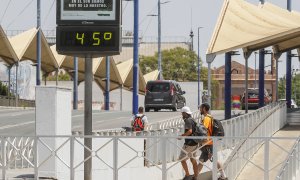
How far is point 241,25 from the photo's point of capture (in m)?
43.6

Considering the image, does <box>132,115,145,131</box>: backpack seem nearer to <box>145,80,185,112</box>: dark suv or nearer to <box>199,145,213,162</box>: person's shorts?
<box>199,145,213,162</box>: person's shorts

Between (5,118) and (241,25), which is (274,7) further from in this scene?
(5,118)

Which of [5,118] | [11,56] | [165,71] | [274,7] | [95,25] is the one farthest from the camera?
[165,71]

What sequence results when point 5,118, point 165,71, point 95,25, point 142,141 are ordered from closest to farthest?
1. point 95,25
2. point 142,141
3. point 5,118
4. point 165,71

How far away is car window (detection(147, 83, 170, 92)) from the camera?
57750mm

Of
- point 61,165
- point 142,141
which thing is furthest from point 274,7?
point 61,165

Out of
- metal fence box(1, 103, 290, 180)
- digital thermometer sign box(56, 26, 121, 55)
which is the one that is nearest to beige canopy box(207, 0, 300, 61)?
metal fence box(1, 103, 290, 180)

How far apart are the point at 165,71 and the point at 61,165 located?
124 metres

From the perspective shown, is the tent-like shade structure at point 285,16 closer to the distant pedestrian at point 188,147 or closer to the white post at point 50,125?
the distant pedestrian at point 188,147

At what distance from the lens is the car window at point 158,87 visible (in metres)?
57.8

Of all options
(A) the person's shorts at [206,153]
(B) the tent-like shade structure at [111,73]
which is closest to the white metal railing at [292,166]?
(A) the person's shorts at [206,153]

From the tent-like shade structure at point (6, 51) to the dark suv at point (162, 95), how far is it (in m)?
11.6

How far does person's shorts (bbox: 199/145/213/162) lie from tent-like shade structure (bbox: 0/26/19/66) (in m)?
46.8

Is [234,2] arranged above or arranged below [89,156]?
above
